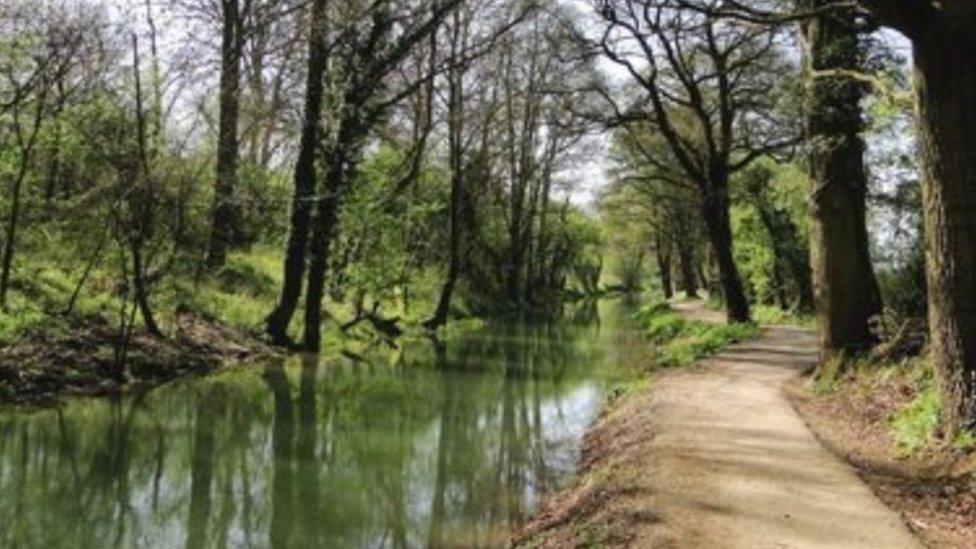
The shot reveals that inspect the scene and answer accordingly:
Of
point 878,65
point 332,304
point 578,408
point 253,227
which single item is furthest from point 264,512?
point 253,227

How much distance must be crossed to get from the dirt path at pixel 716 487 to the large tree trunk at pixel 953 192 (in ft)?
4.68

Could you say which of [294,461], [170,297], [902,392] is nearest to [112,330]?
[170,297]

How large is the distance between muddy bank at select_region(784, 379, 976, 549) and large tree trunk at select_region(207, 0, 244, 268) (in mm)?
13408

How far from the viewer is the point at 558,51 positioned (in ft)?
100

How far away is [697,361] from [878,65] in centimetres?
742

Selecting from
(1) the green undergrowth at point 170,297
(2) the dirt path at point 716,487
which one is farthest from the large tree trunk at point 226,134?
(2) the dirt path at point 716,487

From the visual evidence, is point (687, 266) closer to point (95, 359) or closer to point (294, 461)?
point (95, 359)

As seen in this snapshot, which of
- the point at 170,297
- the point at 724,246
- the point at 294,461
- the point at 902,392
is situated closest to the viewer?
the point at 902,392

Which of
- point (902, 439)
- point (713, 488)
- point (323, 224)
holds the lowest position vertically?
point (713, 488)

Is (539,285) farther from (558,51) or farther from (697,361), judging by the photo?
(697,361)

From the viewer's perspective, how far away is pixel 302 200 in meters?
24.3

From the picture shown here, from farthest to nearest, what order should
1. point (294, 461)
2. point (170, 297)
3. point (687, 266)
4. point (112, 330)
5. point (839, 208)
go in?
point (687, 266) < point (170, 297) < point (112, 330) < point (839, 208) < point (294, 461)

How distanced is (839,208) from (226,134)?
14.4m

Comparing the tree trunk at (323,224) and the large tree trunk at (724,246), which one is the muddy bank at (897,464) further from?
Result: the large tree trunk at (724,246)
